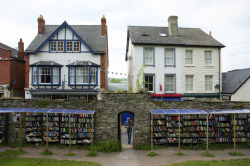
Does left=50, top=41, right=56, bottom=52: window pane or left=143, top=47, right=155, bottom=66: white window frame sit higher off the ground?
left=50, top=41, right=56, bottom=52: window pane

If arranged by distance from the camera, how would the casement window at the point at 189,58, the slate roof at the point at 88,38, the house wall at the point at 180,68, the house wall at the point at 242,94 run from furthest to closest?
the casement window at the point at 189,58 → the house wall at the point at 242,94 → the slate roof at the point at 88,38 → the house wall at the point at 180,68

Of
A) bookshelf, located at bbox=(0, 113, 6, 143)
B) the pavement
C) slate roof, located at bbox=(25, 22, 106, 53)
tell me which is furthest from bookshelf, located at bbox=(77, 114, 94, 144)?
slate roof, located at bbox=(25, 22, 106, 53)

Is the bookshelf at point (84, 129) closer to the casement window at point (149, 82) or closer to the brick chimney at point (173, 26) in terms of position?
the casement window at point (149, 82)

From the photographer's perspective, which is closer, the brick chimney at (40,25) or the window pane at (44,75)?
the window pane at (44,75)

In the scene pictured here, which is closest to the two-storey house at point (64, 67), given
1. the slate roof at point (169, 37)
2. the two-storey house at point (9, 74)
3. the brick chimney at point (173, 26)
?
the two-storey house at point (9, 74)

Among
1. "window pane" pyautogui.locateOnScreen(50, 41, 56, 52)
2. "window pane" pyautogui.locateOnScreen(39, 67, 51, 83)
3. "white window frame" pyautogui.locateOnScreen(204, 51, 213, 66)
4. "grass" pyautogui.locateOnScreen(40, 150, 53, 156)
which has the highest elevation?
"window pane" pyautogui.locateOnScreen(50, 41, 56, 52)

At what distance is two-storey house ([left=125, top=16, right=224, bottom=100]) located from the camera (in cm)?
1936

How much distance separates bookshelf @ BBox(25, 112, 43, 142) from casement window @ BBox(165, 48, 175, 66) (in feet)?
42.0

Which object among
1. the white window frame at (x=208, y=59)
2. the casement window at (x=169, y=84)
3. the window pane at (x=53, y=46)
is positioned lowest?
the casement window at (x=169, y=84)

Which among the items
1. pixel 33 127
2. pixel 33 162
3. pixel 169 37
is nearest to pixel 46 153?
pixel 33 162

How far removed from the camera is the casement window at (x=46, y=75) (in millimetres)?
18859

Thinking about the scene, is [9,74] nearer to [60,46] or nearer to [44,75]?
[44,75]

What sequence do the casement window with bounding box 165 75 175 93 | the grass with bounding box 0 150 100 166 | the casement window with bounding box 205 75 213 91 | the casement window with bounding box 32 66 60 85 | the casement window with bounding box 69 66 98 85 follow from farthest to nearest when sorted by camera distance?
the casement window with bounding box 205 75 213 91
the casement window with bounding box 165 75 175 93
the casement window with bounding box 69 66 98 85
the casement window with bounding box 32 66 60 85
the grass with bounding box 0 150 100 166

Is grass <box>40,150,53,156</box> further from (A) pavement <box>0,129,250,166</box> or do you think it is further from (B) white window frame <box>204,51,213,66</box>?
(B) white window frame <box>204,51,213,66</box>
